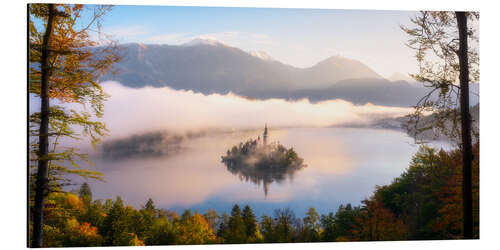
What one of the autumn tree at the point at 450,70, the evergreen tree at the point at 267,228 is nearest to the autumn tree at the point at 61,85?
the evergreen tree at the point at 267,228

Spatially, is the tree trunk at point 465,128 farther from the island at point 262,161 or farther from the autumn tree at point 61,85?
the autumn tree at point 61,85

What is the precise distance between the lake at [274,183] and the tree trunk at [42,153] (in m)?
0.65

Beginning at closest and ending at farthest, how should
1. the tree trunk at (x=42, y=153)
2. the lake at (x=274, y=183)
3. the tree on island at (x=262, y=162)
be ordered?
the tree trunk at (x=42, y=153)
the lake at (x=274, y=183)
the tree on island at (x=262, y=162)

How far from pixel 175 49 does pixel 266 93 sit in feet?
5.03

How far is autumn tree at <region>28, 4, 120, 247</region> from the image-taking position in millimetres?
6211

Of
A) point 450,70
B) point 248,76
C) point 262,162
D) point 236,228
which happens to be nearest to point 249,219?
point 236,228

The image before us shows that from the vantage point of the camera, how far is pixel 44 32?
6.26m

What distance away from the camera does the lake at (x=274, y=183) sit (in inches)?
256

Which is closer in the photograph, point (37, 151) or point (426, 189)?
point (37, 151)

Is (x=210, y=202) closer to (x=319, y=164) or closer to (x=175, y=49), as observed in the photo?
(x=319, y=164)

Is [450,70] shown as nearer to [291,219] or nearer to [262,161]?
[262,161]

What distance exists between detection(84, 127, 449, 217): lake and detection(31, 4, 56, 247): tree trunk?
65 cm

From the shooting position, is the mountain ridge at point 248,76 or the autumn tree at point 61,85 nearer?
the autumn tree at point 61,85

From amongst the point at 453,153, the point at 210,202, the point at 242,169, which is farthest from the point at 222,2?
the point at 453,153
